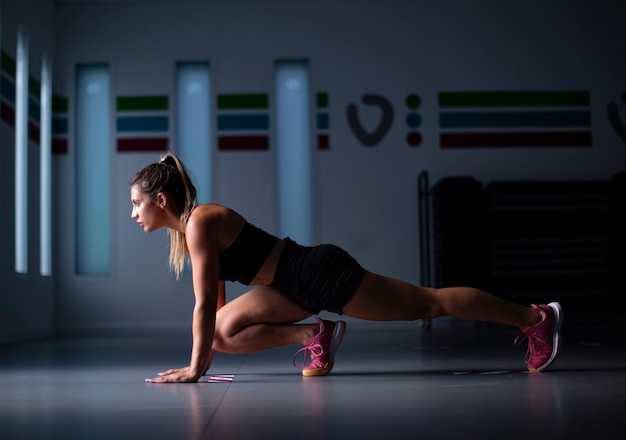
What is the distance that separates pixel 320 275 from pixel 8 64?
4366 mm

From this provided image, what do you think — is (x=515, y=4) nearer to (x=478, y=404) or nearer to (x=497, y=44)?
(x=497, y=44)

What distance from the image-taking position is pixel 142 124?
24.4 ft

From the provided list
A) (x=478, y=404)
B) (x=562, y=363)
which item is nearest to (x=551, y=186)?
(x=562, y=363)

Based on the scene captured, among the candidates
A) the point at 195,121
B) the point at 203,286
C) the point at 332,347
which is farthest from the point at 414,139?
the point at 203,286

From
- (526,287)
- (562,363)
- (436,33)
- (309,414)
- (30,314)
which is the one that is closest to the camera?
(309,414)

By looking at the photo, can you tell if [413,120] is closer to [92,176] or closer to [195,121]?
[195,121]

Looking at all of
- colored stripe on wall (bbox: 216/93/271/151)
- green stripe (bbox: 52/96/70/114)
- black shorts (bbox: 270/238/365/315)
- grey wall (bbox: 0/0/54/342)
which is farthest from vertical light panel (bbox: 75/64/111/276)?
black shorts (bbox: 270/238/365/315)

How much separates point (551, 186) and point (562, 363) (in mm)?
4126

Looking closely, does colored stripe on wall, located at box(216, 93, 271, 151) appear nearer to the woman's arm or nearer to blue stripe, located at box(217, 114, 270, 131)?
blue stripe, located at box(217, 114, 270, 131)

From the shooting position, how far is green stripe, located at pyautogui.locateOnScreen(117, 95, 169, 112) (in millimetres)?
7445

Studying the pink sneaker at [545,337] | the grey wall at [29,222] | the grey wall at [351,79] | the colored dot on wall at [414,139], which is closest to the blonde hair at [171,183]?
the pink sneaker at [545,337]

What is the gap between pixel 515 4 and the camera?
7.56m

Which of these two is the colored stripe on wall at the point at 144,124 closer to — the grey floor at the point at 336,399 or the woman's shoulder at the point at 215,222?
the grey floor at the point at 336,399

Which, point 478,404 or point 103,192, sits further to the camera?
point 103,192
